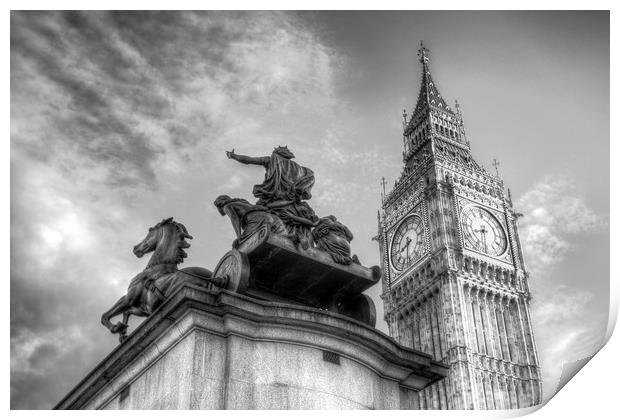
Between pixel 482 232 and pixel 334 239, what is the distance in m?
44.6

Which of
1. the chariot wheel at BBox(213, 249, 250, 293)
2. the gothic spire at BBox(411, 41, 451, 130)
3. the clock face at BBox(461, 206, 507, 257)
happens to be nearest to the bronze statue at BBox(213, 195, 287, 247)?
the chariot wheel at BBox(213, 249, 250, 293)

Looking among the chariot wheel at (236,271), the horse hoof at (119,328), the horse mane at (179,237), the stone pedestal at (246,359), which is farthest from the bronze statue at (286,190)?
the horse hoof at (119,328)

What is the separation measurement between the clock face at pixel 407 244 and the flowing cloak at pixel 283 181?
4299 centimetres

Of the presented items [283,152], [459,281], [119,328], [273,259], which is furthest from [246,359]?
[459,281]

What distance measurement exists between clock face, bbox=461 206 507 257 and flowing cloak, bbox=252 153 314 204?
4264 centimetres

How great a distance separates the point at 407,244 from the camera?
52.0 metres

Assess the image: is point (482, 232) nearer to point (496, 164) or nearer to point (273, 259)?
point (496, 164)

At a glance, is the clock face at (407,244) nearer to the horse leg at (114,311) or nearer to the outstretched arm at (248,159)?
the outstretched arm at (248,159)

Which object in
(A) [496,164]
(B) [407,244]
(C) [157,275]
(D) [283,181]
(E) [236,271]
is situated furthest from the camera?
(B) [407,244]

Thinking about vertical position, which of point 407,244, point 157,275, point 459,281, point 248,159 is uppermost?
point 407,244
